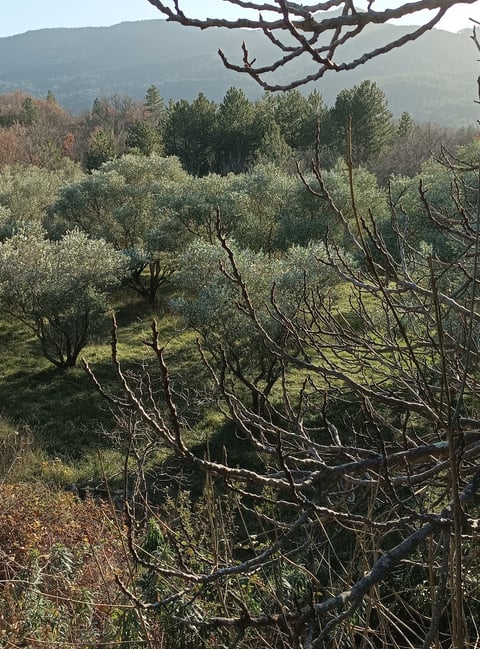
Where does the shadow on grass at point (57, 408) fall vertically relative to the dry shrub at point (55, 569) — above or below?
below

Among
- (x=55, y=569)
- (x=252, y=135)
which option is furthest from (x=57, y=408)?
(x=252, y=135)

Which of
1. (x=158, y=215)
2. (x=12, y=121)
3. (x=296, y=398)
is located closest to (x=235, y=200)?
(x=158, y=215)

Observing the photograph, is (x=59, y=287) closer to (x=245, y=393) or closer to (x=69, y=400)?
(x=69, y=400)

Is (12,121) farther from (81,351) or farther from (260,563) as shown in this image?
(260,563)

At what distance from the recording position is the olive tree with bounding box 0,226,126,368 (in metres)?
15.4

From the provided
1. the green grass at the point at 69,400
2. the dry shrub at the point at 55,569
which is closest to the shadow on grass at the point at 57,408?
the green grass at the point at 69,400

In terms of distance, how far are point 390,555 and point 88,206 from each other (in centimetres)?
2564

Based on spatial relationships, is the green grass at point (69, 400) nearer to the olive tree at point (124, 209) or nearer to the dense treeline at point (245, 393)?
the dense treeline at point (245, 393)

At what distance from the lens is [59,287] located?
15.5 metres

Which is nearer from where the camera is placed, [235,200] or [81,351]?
[81,351]

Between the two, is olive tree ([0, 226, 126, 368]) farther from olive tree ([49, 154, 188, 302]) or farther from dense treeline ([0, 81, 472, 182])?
dense treeline ([0, 81, 472, 182])

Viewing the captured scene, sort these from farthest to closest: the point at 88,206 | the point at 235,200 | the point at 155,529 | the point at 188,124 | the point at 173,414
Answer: the point at 188,124, the point at 88,206, the point at 235,200, the point at 155,529, the point at 173,414

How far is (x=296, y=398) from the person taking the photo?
13.4 m

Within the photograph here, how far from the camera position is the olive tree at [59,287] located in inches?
607
